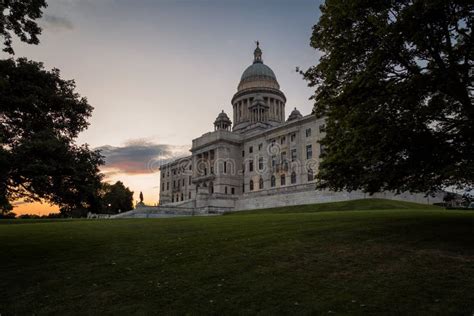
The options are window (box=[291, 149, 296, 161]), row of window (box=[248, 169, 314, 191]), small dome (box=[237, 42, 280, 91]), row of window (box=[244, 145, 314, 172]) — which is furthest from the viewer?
small dome (box=[237, 42, 280, 91])

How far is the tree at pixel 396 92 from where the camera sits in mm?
14031

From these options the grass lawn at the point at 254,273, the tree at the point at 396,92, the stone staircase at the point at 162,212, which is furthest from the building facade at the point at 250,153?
the grass lawn at the point at 254,273

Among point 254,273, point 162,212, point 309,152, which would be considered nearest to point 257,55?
point 309,152

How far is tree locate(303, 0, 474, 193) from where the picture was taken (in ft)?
46.0

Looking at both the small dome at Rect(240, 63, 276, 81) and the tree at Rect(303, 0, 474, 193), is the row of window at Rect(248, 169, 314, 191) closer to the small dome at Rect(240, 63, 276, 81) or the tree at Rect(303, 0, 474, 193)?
the small dome at Rect(240, 63, 276, 81)

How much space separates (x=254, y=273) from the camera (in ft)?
36.0

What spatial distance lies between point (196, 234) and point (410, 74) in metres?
12.3

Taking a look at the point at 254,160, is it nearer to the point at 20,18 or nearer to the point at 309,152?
the point at 309,152

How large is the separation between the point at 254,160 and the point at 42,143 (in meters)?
71.4

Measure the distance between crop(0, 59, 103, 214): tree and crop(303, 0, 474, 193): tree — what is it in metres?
11.0

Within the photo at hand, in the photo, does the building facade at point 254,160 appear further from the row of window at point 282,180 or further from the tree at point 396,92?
the tree at point 396,92

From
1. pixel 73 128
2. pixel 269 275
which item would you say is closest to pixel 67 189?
pixel 73 128

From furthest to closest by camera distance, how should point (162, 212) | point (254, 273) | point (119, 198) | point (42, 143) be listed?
point (119, 198) < point (162, 212) < point (42, 143) < point (254, 273)

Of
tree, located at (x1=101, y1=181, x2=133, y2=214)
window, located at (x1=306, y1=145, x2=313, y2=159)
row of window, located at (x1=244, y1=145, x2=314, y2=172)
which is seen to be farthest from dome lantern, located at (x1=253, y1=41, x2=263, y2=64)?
tree, located at (x1=101, y1=181, x2=133, y2=214)
